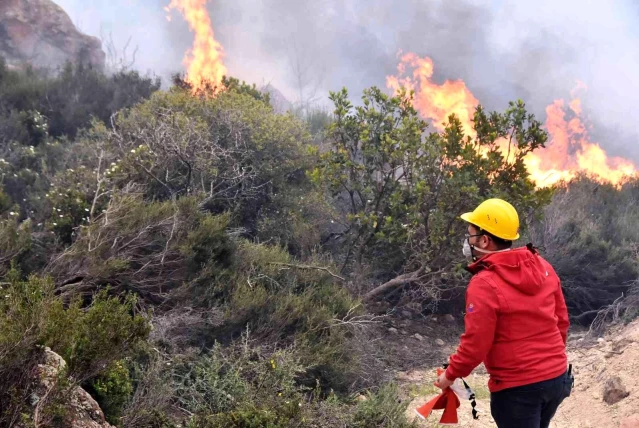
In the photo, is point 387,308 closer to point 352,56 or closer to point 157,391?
point 157,391

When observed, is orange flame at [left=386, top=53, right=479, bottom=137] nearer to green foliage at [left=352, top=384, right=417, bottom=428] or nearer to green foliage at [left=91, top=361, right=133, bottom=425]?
green foliage at [left=352, top=384, right=417, bottom=428]

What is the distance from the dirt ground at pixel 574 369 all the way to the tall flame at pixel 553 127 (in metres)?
5.23

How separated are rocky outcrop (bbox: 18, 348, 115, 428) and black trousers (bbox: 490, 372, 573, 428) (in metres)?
2.30

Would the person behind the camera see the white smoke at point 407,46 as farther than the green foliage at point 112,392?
Yes

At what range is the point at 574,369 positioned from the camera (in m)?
6.99

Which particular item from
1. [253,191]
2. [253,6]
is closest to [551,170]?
[253,191]

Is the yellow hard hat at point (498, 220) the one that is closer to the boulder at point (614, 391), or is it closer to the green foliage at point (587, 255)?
the boulder at point (614, 391)

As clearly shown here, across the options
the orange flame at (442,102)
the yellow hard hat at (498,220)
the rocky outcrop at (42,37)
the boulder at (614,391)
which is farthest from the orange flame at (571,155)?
the rocky outcrop at (42,37)

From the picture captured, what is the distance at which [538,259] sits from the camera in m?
3.00

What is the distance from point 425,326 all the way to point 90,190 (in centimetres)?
572

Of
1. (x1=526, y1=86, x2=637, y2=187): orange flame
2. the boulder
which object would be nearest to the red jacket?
the boulder

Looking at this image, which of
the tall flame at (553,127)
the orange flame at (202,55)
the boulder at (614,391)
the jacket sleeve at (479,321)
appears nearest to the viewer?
the jacket sleeve at (479,321)

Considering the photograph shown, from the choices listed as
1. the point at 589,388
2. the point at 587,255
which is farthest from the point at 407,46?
the point at 589,388

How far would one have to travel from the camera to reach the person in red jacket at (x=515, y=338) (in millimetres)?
2754
